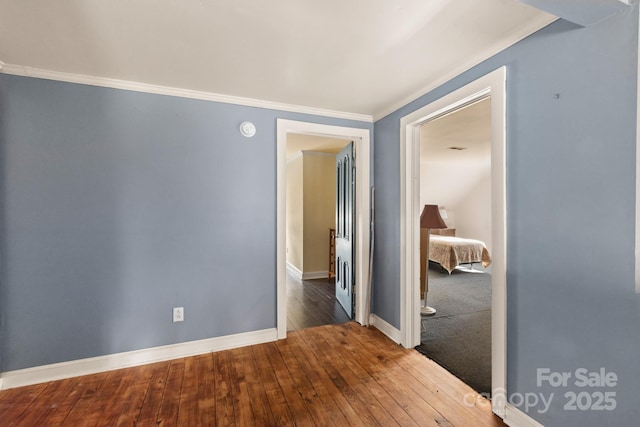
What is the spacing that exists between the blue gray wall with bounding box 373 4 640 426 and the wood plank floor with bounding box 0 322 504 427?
590mm

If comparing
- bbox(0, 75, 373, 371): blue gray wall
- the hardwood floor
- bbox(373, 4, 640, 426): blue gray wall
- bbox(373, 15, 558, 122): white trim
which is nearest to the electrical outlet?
bbox(0, 75, 373, 371): blue gray wall

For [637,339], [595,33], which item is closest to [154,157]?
[595,33]

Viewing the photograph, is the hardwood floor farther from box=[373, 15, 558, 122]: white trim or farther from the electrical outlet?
box=[373, 15, 558, 122]: white trim

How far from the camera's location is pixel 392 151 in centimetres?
283

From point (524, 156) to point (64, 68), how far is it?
10.4ft

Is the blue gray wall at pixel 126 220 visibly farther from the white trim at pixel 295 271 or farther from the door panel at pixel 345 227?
the white trim at pixel 295 271

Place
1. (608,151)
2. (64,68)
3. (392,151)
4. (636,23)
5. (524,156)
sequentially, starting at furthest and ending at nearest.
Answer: (392,151) < (64,68) < (524,156) < (608,151) < (636,23)

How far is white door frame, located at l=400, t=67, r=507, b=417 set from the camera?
5.65 feet

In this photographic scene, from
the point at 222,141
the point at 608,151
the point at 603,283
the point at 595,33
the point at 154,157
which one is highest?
the point at 595,33

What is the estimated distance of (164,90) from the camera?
238cm

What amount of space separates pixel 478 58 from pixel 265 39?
1.40 m

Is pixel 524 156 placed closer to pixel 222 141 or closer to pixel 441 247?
pixel 222 141

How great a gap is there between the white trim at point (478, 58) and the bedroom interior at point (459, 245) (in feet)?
0.87

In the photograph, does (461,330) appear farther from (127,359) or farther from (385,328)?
(127,359)
